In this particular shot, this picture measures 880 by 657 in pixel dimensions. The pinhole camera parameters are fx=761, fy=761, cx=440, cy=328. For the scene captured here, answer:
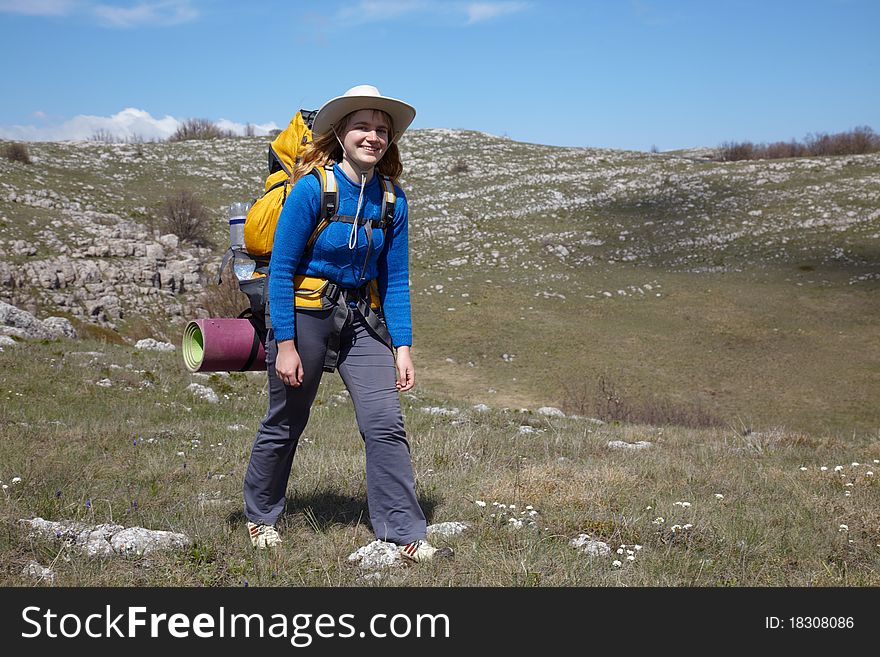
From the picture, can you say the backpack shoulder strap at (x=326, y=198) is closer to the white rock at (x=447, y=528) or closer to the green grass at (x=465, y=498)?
the green grass at (x=465, y=498)

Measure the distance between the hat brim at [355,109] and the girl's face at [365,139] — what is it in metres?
0.04

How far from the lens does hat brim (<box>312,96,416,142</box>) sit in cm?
379

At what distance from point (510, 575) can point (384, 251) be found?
179 centimetres

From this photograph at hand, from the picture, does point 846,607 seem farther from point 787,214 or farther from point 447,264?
point 787,214

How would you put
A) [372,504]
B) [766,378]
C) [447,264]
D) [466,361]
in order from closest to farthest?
[372,504]
[766,378]
[466,361]
[447,264]

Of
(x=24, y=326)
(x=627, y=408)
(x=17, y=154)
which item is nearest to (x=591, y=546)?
(x=627, y=408)

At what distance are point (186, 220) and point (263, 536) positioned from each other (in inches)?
1013

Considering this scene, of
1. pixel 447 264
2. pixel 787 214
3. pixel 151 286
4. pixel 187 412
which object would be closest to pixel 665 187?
pixel 787 214

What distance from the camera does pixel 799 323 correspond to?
22891 mm

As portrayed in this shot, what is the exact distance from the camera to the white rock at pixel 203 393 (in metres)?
9.77

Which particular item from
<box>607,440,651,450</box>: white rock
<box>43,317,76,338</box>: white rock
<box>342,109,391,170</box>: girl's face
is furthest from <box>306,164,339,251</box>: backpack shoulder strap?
<box>43,317,76,338</box>: white rock

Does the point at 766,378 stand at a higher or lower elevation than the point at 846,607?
lower

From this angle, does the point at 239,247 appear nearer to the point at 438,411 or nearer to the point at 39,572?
the point at 39,572

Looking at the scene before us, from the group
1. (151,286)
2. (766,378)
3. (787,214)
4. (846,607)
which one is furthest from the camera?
(787,214)
